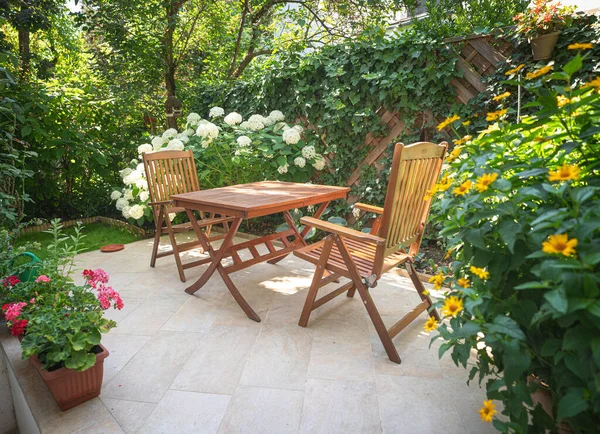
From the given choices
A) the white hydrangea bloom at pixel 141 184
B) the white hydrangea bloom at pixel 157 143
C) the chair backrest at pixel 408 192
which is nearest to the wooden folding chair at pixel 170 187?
the white hydrangea bloom at pixel 141 184

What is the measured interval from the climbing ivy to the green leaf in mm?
2711

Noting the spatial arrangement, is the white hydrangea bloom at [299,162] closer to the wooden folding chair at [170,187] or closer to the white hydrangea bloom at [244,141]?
the white hydrangea bloom at [244,141]

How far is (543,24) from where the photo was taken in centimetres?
246

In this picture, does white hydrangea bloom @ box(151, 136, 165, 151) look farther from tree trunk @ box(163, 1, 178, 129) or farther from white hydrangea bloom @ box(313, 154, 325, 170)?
white hydrangea bloom @ box(313, 154, 325, 170)

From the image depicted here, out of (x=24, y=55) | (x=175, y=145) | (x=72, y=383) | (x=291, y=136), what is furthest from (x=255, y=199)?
(x=24, y=55)

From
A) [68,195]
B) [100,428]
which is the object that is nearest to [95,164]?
[68,195]

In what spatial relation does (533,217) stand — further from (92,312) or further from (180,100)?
(180,100)

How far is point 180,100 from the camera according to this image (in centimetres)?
523

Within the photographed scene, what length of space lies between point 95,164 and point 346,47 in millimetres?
3377

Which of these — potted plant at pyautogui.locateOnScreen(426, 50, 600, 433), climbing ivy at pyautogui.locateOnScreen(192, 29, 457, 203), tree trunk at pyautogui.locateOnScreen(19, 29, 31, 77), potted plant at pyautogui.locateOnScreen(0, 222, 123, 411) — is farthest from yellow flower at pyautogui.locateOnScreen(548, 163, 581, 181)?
tree trunk at pyautogui.locateOnScreen(19, 29, 31, 77)

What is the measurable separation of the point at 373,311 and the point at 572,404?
3.71ft

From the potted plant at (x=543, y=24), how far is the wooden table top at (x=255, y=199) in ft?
5.58

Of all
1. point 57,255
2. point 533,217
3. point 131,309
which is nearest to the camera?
point 533,217

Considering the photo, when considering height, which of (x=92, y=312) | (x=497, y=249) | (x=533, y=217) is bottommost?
(x=92, y=312)
